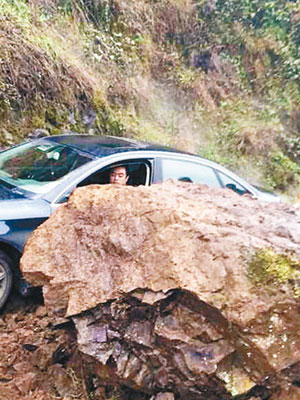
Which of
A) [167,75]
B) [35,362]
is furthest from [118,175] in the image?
[167,75]

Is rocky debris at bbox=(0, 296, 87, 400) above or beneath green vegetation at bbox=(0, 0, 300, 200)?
beneath

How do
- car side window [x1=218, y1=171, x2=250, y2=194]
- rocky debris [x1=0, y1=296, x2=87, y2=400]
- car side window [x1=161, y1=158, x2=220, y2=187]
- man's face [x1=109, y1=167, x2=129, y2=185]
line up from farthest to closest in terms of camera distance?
car side window [x1=218, y1=171, x2=250, y2=194], car side window [x1=161, y1=158, x2=220, y2=187], man's face [x1=109, y1=167, x2=129, y2=185], rocky debris [x1=0, y1=296, x2=87, y2=400]

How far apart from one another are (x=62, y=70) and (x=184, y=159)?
10.9ft

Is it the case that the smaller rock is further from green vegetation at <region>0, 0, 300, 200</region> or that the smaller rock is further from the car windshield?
green vegetation at <region>0, 0, 300, 200</region>

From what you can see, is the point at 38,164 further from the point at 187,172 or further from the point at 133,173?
the point at 187,172

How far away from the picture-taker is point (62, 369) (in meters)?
2.90

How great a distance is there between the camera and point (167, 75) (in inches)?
392

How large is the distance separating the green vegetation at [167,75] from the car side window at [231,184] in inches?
119

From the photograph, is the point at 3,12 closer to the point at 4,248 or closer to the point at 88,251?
the point at 4,248

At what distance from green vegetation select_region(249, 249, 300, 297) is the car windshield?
2.03 m

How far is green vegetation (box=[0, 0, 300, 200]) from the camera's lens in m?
6.54

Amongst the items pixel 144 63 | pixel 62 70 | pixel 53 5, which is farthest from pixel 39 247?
pixel 144 63

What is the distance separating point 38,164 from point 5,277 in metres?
1.23

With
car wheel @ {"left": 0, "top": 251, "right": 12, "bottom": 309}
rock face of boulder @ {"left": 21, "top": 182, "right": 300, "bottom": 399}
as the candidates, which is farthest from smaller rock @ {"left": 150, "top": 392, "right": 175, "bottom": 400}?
car wheel @ {"left": 0, "top": 251, "right": 12, "bottom": 309}
